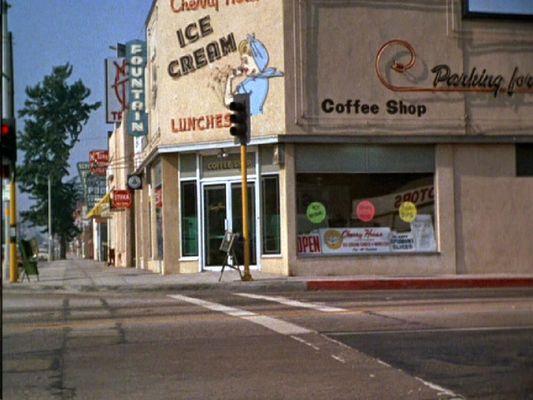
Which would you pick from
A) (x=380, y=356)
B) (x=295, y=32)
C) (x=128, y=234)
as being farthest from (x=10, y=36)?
(x=128, y=234)

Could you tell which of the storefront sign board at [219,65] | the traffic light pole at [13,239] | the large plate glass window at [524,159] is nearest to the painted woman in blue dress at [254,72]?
the storefront sign board at [219,65]

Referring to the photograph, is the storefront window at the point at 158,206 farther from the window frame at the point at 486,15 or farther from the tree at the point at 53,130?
the window frame at the point at 486,15

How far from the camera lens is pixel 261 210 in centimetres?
2473

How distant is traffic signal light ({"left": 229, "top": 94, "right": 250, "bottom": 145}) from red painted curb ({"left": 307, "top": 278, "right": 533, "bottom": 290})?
152 inches

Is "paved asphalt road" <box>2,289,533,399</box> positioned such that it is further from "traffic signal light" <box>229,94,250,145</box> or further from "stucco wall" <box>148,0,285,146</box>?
"stucco wall" <box>148,0,285,146</box>

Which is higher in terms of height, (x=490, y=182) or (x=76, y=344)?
(x=490, y=182)

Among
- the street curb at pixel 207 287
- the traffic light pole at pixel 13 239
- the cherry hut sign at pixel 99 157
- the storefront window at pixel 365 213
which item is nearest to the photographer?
the street curb at pixel 207 287

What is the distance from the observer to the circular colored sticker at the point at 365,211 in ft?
80.4

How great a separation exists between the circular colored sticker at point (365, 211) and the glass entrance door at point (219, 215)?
9.66ft

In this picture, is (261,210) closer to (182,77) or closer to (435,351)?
(182,77)

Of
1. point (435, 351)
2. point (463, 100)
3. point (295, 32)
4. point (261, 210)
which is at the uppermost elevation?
point (295, 32)

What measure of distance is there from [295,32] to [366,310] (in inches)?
437

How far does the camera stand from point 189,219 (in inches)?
1036

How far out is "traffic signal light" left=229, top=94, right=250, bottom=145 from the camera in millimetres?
20859
